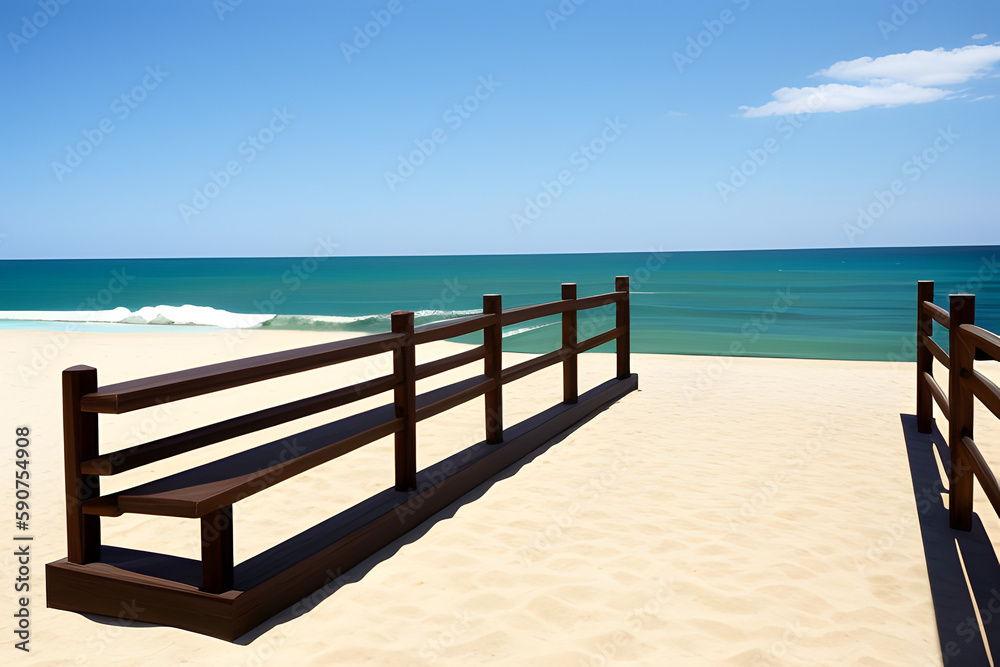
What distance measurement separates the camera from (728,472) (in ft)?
18.2

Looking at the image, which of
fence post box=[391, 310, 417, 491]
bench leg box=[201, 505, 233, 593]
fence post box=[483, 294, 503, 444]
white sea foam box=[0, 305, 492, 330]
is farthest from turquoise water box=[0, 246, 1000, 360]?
bench leg box=[201, 505, 233, 593]

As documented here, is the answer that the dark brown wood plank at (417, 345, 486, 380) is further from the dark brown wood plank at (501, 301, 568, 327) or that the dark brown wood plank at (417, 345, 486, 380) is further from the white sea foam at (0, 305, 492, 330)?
the white sea foam at (0, 305, 492, 330)

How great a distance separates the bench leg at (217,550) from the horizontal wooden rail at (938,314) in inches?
194

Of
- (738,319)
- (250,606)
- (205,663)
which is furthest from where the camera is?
A: (738,319)

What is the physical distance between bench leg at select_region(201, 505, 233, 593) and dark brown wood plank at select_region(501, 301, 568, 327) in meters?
3.02

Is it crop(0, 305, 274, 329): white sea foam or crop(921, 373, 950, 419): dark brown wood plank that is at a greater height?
crop(921, 373, 950, 419): dark brown wood plank

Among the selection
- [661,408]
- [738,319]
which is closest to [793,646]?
[661,408]

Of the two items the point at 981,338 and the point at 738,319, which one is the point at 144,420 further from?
the point at 738,319

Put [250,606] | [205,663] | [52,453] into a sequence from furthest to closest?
[52,453], [250,606], [205,663]

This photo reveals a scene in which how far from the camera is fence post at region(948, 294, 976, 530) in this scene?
419 centimetres

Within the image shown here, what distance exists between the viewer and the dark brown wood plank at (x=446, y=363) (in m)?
4.74

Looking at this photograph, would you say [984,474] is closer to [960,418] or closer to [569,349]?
[960,418]

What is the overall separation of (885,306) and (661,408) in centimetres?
2995

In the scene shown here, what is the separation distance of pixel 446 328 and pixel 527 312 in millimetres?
1476
